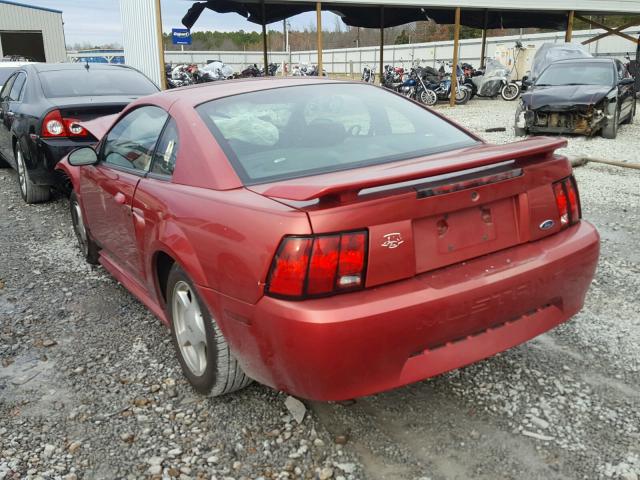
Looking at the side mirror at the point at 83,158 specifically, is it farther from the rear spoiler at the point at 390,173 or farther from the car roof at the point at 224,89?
the rear spoiler at the point at 390,173

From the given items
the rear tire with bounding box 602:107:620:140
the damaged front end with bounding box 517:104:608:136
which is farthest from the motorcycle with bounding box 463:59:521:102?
the damaged front end with bounding box 517:104:608:136

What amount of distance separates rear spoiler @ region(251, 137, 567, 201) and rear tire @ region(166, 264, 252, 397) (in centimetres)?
62

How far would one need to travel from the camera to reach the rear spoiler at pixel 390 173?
1.95m

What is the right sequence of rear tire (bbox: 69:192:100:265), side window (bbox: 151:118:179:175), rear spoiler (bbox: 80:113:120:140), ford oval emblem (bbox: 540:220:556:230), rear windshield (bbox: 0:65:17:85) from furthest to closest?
rear windshield (bbox: 0:65:17:85)
rear spoiler (bbox: 80:113:120:140)
rear tire (bbox: 69:192:100:265)
side window (bbox: 151:118:179:175)
ford oval emblem (bbox: 540:220:556:230)

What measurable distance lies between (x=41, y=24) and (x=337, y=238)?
125ft

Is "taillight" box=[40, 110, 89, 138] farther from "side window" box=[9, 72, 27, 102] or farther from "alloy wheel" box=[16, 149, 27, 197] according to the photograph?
"side window" box=[9, 72, 27, 102]

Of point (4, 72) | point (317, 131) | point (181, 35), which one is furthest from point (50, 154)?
point (181, 35)

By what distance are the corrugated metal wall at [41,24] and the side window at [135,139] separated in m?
34.7

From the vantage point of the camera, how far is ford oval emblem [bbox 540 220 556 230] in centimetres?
249

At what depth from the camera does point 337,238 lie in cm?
199

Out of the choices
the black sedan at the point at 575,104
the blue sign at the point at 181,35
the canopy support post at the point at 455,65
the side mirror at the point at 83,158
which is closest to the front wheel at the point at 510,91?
the canopy support post at the point at 455,65

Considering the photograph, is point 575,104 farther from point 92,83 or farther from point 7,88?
point 7,88

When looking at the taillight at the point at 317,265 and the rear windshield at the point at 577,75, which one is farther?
the rear windshield at the point at 577,75

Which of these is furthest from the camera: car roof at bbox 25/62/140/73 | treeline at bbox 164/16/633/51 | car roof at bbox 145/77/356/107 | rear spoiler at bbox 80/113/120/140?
treeline at bbox 164/16/633/51
